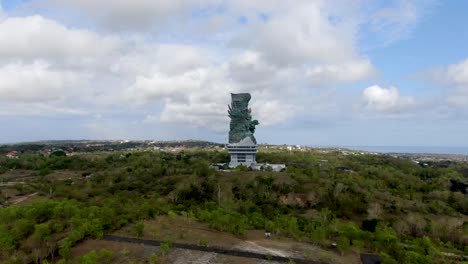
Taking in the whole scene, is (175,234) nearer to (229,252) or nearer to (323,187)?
(229,252)

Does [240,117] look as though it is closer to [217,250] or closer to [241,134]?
[241,134]

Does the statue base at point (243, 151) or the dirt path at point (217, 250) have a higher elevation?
the statue base at point (243, 151)

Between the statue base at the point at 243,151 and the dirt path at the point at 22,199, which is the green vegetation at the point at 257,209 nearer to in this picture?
the dirt path at the point at 22,199

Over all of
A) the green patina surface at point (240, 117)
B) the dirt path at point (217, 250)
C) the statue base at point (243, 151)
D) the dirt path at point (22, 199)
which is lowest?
the dirt path at point (22, 199)

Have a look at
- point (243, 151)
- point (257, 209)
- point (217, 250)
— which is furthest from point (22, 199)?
point (243, 151)

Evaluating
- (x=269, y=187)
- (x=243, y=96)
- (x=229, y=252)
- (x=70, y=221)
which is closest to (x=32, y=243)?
(x=70, y=221)

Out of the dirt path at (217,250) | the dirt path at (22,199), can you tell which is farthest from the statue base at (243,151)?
the dirt path at (217,250)
